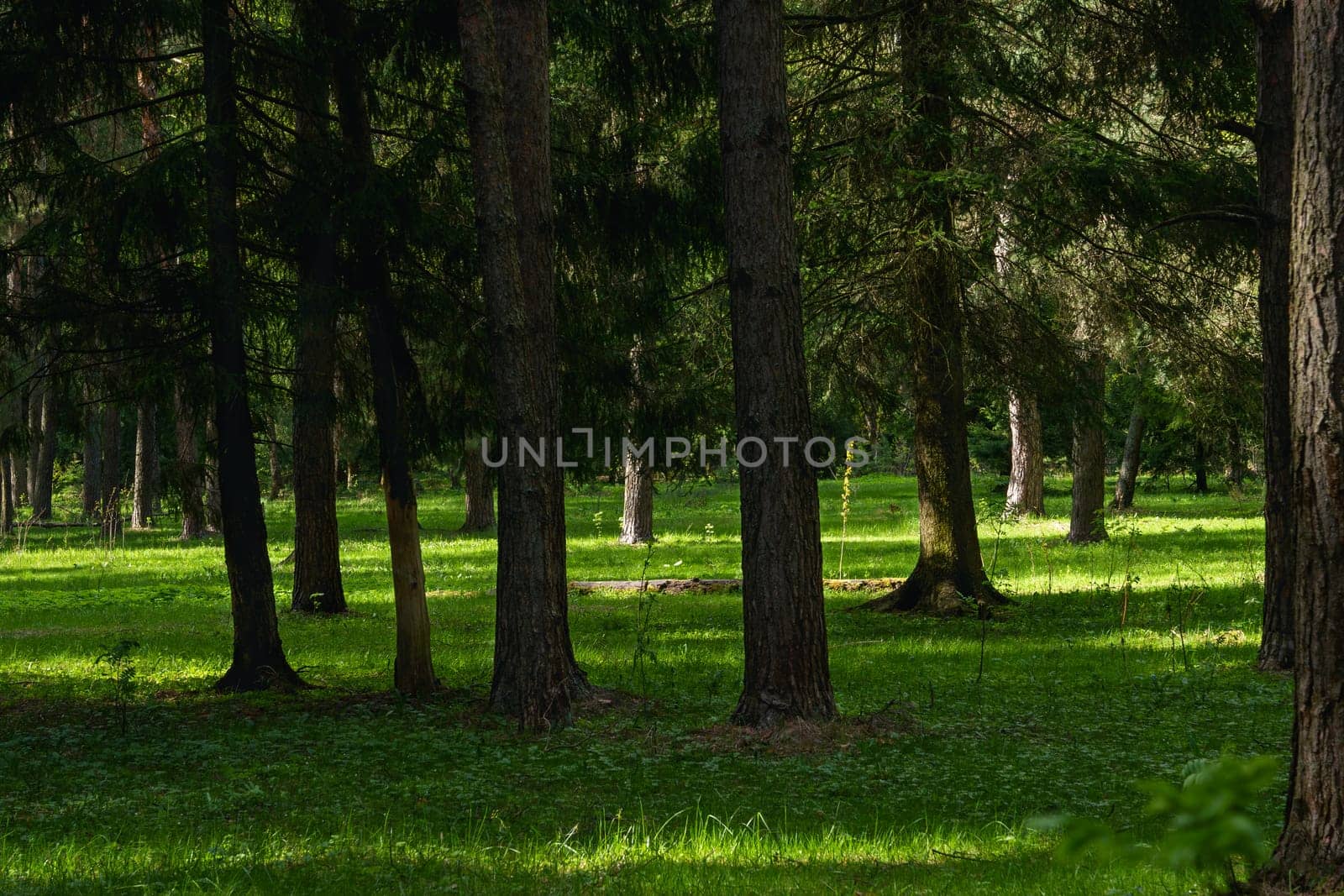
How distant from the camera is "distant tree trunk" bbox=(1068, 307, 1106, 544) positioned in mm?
14422

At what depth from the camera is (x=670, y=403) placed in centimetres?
1138

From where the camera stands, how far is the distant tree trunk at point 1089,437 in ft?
47.3

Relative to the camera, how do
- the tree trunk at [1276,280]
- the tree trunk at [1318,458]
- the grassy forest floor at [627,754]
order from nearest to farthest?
the tree trunk at [1318,458] < the grassy forest floor at [627,754] < the tree trunk at [1276,280]

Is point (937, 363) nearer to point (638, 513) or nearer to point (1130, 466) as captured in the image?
point (638, 513)

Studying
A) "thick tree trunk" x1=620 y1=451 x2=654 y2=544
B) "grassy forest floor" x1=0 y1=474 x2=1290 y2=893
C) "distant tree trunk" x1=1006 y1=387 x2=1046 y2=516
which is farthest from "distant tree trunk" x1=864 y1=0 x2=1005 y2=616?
"distant tree trunk" x1=1006 y1=387 x2=1046 y2=516

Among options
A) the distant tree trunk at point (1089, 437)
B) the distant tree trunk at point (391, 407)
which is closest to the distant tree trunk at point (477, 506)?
the distant tree trunk at point (1089, 437)

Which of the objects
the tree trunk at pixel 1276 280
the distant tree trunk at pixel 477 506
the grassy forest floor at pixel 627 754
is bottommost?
the grassy forest floor at pixel 627 754

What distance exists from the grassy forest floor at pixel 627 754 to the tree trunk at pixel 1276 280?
78 centimetres

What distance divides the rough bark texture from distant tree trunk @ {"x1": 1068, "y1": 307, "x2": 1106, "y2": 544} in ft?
24.6

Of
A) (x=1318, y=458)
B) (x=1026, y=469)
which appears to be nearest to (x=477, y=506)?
(x=1026, y=469)

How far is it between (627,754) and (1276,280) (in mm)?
6188

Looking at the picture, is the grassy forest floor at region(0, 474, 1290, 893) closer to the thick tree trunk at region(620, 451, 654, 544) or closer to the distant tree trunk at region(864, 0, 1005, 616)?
the distant tree trunk at region(864, 0, 1005, 616)

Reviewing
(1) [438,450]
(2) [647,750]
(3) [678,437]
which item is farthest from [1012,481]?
(2) [647,750]

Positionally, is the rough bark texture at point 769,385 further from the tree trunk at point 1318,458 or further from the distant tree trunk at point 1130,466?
the distant tree trunk at point 1130,466
